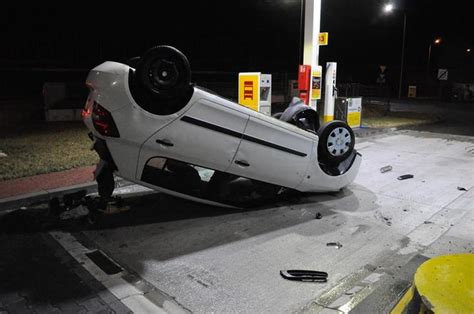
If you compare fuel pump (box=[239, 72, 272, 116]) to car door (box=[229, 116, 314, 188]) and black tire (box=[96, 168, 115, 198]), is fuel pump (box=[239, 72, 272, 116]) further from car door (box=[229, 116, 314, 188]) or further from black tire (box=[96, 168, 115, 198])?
black tire (box=[96, 168, 115, 198])

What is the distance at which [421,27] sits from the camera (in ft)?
191

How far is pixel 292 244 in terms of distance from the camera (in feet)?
15.9

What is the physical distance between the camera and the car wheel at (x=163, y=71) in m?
4.56

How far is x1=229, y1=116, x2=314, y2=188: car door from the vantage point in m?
5.32

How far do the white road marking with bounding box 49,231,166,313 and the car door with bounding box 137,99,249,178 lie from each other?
1.10 metres

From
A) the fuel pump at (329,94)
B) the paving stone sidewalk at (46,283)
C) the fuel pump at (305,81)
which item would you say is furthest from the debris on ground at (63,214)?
the fuel pump at (329,94)

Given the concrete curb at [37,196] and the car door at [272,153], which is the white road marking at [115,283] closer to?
the concrete curb at [37,196]

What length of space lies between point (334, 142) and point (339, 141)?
10cm

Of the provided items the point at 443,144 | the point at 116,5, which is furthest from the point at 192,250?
the point at 116,5

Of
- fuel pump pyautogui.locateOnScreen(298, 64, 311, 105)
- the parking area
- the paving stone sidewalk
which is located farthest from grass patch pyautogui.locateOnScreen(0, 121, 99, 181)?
fuel pump pyautogui.locateOnScreen(298, 64, 311, 105)

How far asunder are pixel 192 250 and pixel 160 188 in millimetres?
965

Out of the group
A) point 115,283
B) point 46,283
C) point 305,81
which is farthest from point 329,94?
point 46,283

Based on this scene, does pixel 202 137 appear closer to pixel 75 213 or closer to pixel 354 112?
pixel 75 213

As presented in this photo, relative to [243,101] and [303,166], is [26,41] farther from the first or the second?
Answer: [303,166]
